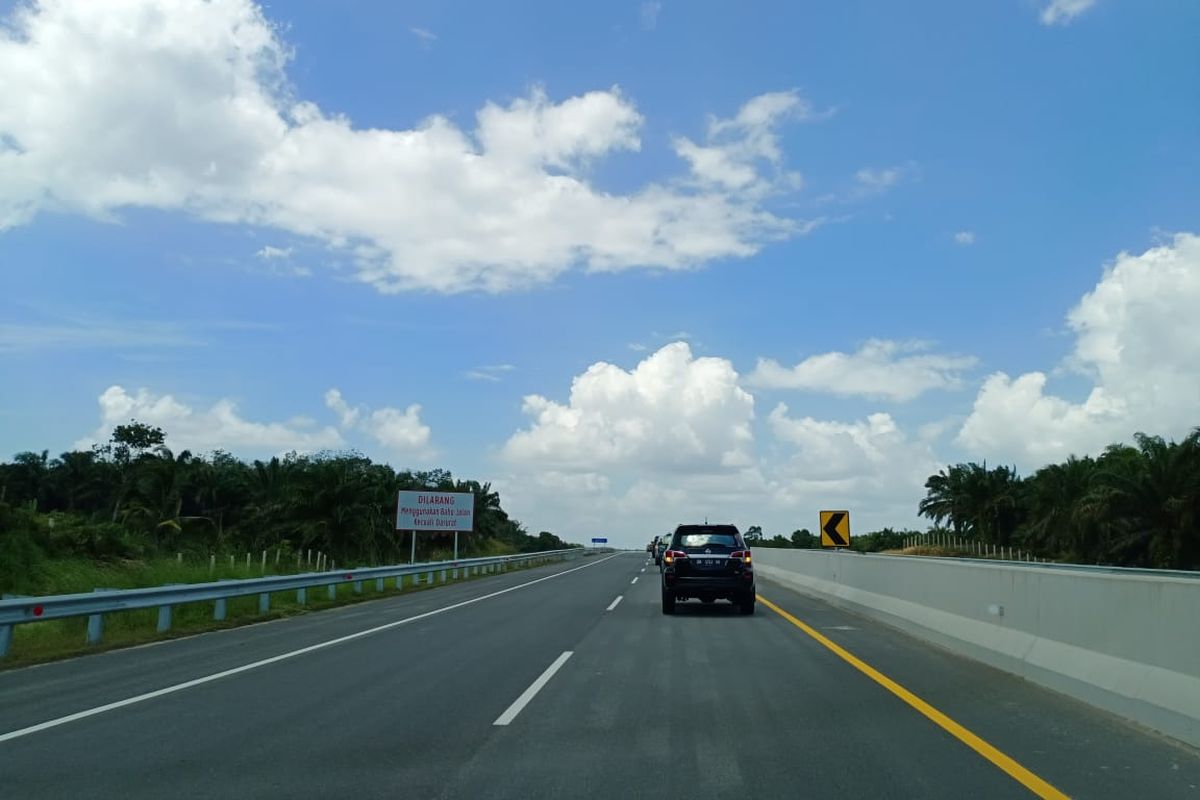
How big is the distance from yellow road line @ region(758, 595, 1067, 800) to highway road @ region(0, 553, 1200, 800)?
29 mm

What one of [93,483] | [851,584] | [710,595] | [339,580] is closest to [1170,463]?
[851,584]

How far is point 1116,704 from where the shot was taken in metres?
8.82

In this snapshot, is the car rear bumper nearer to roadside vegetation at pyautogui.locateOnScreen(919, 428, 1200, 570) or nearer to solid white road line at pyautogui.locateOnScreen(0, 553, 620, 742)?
solid white road line at pyautogui.locateOnScreen(0, 553, 620, 742)

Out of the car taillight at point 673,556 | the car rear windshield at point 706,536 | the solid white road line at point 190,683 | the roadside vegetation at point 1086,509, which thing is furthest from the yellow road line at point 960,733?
the roadside vegetation at point 1086,509

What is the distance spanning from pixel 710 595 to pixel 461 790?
14.6m

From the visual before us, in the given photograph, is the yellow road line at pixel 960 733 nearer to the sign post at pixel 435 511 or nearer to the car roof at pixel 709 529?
the car roof at pixel 709 529

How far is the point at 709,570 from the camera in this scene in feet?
66.6

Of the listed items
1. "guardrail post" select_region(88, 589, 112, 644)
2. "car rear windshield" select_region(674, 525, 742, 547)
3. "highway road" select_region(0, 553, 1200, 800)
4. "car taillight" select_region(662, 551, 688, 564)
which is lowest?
"highway road" select_region(0, 553, 1200, 800)

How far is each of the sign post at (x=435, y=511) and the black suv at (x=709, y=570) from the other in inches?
1163

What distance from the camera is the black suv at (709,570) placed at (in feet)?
66.6

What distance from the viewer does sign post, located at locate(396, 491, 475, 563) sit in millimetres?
48875

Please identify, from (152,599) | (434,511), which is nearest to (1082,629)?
(152,599)

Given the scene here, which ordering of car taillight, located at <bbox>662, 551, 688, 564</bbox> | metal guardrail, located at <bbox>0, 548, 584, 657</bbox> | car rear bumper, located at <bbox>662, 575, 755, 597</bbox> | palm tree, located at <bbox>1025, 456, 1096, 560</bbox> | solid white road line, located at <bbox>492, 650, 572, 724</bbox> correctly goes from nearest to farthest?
solid white road line, located at <bbox>492, 650, 572, 724</bbox>, metal guardrail, located at <bbox>0, 548, 584, 657</bbox>, car rear bumper, located at <bbox>662, 575, 755, 597</bbox>, car taillight, located at <bbox>662, 551, 688, 564</bbox>, palm tree, located at <bbox>1025, 456, 1096, 560</bbox>

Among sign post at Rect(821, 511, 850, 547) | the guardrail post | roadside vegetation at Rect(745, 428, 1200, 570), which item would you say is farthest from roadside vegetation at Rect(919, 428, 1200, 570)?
the guardrail post
